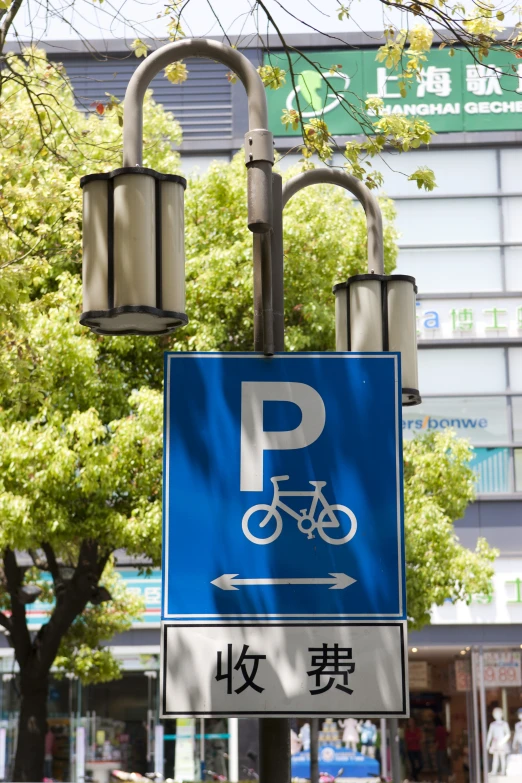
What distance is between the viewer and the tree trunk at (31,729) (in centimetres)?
1491

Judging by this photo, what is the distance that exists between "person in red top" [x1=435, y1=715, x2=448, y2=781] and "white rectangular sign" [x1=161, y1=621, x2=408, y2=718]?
21974mm

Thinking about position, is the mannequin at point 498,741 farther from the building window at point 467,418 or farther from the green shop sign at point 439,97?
the green shop sign at point 439,97

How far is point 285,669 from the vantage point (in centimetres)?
307

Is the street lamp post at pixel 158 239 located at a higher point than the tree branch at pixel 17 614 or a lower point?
higher

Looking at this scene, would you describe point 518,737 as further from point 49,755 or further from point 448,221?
point 448,221

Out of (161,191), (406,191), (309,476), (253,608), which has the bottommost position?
(253,608)

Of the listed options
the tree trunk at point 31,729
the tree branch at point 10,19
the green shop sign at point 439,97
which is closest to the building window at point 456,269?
the green shop sign at point 439,97

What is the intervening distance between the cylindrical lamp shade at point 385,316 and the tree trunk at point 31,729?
1145 cm

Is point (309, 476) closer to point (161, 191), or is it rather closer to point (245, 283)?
Result: point (161, 191)

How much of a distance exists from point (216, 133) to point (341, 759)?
1449cm

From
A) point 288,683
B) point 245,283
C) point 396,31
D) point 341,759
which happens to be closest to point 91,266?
point 288,683

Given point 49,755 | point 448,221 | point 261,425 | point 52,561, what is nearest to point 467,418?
point 448,221

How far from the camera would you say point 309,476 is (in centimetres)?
314

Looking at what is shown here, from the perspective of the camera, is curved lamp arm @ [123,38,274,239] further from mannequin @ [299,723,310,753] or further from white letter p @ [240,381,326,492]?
mannequin @ [299,723,310,753]
